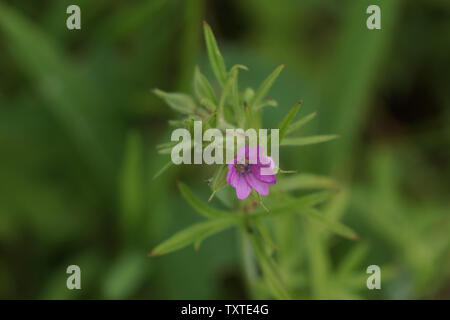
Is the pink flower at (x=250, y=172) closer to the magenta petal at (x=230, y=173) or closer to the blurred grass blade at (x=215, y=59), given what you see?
the magenta petal at (x=230, y=173)

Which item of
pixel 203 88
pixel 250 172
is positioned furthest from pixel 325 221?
pixel 203 88

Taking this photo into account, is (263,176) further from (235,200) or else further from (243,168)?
(235,200)

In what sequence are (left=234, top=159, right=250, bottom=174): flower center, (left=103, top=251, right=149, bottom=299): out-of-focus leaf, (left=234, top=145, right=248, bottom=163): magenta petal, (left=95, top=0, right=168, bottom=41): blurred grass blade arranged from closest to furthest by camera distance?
(left=234, top=145, right=248, bottom=163): magenta petal < (left=234, top=159, right=250, bottom=174): flower center < (left=103, top=251, right=149, bottom=299): out-of-focus leaf < (left=95, top=0, right=168, bottom=41): blurred grass blade

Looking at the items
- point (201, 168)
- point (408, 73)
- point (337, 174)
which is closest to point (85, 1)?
point (201, 168)

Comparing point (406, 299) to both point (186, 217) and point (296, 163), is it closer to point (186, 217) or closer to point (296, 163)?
point (296, 163)

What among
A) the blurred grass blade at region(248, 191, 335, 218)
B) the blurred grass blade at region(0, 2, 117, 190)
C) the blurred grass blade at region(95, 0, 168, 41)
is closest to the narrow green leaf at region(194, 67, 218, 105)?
the blurred grass blade at region(248, 191, 335, 218)

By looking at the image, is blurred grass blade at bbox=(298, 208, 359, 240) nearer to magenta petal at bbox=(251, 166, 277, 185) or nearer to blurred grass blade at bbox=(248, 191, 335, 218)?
blurred grass blade at bbox=(248, 191, 335, 218)
